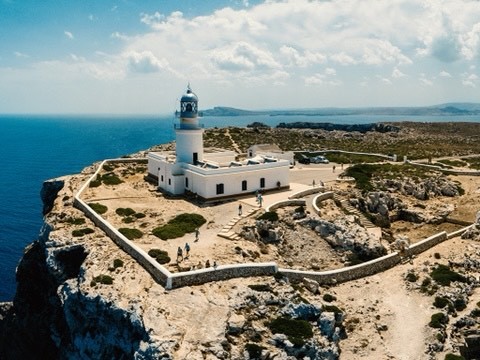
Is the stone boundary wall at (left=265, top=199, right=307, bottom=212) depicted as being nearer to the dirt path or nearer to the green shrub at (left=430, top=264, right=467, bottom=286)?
the dirt path

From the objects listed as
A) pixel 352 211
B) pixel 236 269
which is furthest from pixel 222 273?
pixel 352 211

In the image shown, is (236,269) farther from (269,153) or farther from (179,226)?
(269,153)

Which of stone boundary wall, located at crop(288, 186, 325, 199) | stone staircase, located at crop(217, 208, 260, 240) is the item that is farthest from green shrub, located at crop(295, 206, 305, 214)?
stone staircase, located at crop(217, 208, 260, 240)

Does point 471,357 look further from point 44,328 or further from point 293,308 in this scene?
point 44,328

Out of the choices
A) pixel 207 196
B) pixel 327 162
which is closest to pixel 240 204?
pixel 207 196

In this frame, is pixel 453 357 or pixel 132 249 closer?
pixel 453 357

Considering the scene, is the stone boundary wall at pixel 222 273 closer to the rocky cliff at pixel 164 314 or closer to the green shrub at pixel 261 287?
the rocky cliff at pixel 164 314
